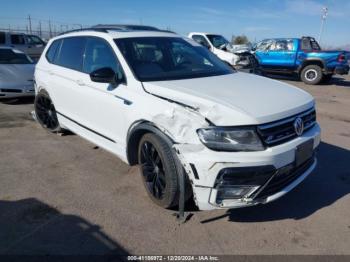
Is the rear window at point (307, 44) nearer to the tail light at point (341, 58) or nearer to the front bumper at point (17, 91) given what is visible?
the tail light at point (341, 58)

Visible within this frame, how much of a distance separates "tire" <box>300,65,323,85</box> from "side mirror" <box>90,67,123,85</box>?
1184 cm

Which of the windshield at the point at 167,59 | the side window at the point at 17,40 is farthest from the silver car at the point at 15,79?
the side window at the point at 17,40

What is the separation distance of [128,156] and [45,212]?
1.05 m

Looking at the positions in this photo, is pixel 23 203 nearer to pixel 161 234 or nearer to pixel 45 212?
pixel 45 212

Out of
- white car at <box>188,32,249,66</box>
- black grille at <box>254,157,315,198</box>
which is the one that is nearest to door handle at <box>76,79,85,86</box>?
black grille at <box>254,157,315,198</box>

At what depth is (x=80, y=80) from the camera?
14.5ft

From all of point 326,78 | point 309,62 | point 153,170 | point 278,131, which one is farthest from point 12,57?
point 326,78

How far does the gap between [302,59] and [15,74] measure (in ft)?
36.5

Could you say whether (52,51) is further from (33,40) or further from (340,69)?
(33,40)

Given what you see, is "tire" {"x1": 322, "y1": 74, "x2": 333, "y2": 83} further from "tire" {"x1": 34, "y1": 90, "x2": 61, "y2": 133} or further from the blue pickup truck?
"tire" {"x1": 34, "y1": 90, "x2": 61, "y2": 133}

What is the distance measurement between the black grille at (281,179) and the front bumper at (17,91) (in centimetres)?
736

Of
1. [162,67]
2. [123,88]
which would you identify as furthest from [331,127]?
[123,88]

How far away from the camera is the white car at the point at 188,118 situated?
9.19 ft

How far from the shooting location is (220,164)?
9.00 ft
